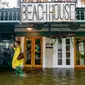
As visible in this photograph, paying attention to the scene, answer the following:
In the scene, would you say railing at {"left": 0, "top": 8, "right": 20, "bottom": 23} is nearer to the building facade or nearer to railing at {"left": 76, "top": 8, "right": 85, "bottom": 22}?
the building facade


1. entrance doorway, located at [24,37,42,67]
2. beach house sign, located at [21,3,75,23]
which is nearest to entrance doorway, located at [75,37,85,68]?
entrance doorway, located at [24,37,42,67]

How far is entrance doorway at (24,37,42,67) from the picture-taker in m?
21.7

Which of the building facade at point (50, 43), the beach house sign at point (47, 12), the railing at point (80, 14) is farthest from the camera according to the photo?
the building facade at point (50, 43)

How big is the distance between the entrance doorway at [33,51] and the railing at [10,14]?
4842 millimetres

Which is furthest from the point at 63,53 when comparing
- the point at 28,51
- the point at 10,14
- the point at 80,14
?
the point at 10,14

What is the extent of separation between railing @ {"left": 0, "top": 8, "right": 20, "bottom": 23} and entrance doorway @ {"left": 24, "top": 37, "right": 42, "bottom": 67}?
15.9 feet

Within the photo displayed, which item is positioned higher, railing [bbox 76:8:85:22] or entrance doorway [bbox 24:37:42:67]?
railing [bbox 76:8:85:22]

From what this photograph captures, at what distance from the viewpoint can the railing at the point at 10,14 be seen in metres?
17.0

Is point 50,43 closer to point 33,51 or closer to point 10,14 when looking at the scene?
point 33,51

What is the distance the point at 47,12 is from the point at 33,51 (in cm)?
564

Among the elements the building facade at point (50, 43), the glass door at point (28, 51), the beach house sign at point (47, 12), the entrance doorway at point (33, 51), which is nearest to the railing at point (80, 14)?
the beach house sign at point (47, 12)

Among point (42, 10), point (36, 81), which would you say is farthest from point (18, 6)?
point (36, 81)

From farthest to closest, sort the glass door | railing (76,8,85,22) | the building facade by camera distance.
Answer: the glass door → the building facade → railing (76,8,85,22)

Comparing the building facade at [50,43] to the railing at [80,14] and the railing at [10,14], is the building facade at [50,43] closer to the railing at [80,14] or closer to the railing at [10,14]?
the railing at [80,14]
